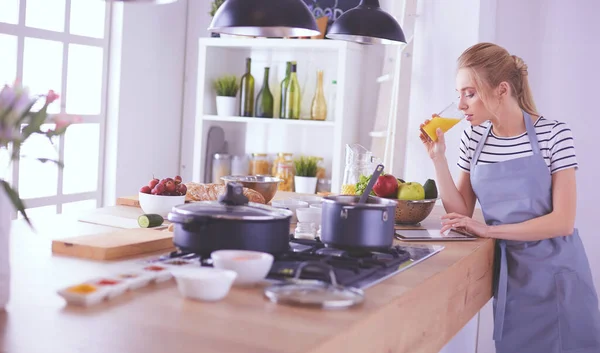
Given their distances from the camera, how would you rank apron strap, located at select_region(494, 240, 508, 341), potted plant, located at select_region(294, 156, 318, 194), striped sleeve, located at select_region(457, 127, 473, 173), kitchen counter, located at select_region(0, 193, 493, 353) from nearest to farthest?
kitchen counter, located at select_region(0, 193, 493, 353)
apron strap, located at select_region(494, 240, 508, 341)
striped sleeve, located at select_region(457, 127, 473, 173)
potted plant, located at select_region(294, 156, 318, 194)

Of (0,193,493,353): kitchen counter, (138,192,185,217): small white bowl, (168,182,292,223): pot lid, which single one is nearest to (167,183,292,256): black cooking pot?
(168,182,292,223): pot lid

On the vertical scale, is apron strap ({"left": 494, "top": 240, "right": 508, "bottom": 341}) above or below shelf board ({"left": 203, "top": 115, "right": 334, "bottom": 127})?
below

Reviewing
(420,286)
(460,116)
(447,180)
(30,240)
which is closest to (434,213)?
(447,180)

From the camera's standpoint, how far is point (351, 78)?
4559mm

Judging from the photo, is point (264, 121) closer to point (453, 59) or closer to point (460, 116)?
point (453, 59)

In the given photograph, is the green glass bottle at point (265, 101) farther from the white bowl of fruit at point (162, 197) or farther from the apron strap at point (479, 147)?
the white bowl of fruit at point (162, 197)

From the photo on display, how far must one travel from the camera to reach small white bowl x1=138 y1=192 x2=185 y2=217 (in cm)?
244

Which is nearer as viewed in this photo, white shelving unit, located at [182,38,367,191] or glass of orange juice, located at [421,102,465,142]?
glass of orange juice, located at [421,102,465,142]

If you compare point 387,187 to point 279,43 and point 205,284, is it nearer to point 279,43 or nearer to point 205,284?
point 205,284

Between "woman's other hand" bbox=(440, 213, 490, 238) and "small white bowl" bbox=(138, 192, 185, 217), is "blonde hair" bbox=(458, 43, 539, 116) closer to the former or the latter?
"woman's other hand" bbox=(440, 213, 490, 238)

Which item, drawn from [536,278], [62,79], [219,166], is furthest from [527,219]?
[62,79]

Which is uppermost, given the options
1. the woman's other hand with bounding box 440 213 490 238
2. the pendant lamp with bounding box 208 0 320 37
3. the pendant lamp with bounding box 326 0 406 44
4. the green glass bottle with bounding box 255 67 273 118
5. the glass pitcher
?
the pendant lamp with bounding box 326 0 406 44

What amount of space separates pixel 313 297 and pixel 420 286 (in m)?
0.34

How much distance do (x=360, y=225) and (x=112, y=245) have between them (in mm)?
586
